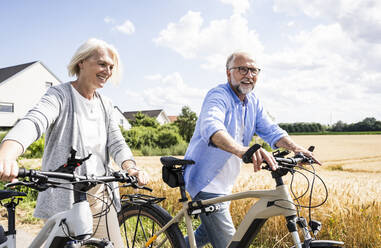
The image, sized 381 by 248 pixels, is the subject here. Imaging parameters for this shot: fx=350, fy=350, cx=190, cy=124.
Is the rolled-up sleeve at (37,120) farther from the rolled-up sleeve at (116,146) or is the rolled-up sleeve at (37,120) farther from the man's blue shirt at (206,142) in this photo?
the man's blue shirt at (206,142)

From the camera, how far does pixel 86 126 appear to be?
2.55 m

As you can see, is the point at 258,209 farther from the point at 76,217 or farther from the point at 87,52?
the point at 87,52

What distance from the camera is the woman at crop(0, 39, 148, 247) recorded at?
94.4 inches

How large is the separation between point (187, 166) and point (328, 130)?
56667 millimetres

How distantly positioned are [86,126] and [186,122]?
91.7ft

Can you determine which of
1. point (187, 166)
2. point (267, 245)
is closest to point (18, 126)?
point (187, 166)

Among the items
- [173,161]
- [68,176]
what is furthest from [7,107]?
[68,176]

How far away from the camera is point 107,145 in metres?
2.70

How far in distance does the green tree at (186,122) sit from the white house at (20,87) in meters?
17.7

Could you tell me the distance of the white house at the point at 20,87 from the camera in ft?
124

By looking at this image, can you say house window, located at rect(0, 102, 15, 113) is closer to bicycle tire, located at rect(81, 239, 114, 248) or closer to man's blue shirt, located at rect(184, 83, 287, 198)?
man's blue shirt, located at rect(184, 83, 287, 198)

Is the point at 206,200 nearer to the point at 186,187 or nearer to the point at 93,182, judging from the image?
the point at 186,187

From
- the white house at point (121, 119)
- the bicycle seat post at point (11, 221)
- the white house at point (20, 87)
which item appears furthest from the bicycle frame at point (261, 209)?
the white house at point (121, 119)

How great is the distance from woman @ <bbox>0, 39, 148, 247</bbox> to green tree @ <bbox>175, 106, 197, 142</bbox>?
2727 centimetres
